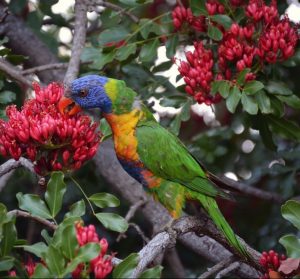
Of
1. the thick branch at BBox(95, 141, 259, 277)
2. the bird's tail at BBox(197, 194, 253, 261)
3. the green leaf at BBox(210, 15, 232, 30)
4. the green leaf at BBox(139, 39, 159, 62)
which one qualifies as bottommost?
the thick branch at BBox(95, 141, 259, 277)

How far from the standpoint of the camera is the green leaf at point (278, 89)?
2.65 metres

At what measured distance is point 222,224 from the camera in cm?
239

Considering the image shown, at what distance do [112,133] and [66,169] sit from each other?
535 millimetres

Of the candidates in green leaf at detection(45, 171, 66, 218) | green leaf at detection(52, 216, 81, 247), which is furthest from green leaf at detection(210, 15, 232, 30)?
green leaf at detection(52, 216, 81, 247)

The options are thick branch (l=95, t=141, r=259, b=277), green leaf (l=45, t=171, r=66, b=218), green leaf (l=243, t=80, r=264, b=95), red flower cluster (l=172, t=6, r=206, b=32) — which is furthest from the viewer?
thick branch (l=95, t=141, r=259, b=277)

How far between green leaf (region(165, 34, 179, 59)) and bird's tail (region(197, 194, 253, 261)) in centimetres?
67

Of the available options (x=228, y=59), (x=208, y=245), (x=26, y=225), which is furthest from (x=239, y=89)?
(x=26, y=225)

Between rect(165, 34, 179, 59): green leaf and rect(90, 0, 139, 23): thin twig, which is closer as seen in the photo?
rect(165, 34, 179, 59): green leaf

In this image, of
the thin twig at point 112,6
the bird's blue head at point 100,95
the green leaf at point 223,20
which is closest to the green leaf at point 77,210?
the bird's blue head at point 100,95

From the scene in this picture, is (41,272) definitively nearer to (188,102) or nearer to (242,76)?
(242,76)

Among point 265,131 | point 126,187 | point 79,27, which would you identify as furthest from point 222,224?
point 79,27

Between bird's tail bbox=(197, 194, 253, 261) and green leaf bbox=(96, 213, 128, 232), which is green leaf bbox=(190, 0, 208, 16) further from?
green leaf bbox=(96, 213, 128, 232)

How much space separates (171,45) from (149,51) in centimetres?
10

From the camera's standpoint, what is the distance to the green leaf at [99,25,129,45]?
2906mm
